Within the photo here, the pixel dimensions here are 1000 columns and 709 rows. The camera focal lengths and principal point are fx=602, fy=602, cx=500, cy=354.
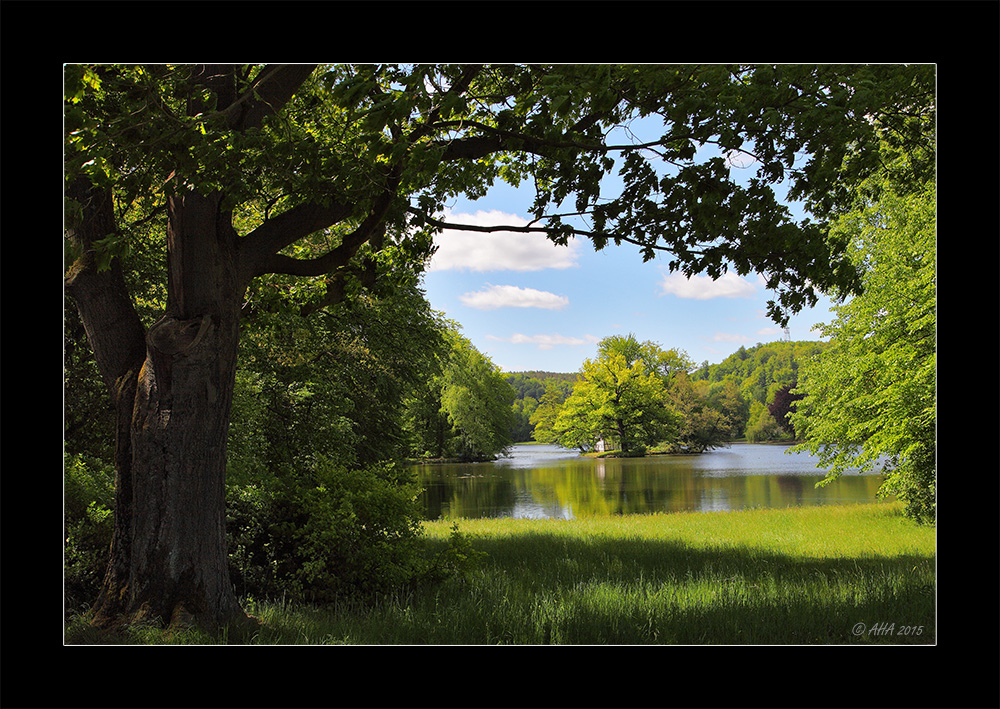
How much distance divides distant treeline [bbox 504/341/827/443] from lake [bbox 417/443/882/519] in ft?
0.83

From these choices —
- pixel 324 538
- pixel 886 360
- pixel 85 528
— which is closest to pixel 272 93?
pixel 324 538

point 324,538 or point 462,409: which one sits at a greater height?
point 462,409

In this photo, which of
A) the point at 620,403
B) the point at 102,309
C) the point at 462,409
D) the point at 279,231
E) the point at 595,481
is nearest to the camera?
the point at 102,309

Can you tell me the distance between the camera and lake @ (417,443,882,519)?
745 cm

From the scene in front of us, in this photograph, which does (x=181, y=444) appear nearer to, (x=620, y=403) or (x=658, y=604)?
Answer: (x=658, y=604)

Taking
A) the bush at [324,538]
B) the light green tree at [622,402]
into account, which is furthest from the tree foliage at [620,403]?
the bush at [324,538]

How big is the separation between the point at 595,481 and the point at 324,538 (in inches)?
152

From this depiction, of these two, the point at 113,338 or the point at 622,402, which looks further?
Answer: the point at 622,402

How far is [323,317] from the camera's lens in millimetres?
7492

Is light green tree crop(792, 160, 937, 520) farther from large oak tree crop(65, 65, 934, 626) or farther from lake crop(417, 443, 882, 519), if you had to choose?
large oak tree crop(65, 65, 934, 626)

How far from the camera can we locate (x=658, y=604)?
177 inches

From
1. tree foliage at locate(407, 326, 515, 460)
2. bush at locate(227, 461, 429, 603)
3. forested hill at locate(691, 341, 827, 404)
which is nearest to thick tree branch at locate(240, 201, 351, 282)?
bush at locate(227, 461, 429, 603)

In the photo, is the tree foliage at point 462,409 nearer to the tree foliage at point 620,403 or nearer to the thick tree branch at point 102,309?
the tree foliage at point 620,403
